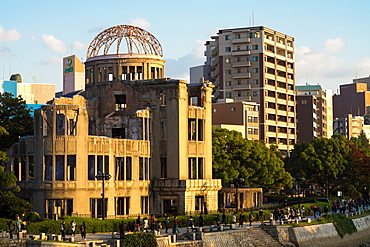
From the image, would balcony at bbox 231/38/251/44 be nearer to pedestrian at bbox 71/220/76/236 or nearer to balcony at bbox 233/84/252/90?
balcony at bbox 233/84/252/90

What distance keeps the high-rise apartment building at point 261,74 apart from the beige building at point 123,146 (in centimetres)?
7315

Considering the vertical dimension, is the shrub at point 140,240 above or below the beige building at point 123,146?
below

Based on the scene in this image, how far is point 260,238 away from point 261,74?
91368 mm

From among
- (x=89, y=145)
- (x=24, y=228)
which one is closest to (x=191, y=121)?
(x=89, y=145)

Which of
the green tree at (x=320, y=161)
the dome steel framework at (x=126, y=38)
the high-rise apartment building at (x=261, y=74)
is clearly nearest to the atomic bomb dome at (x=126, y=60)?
the dome steel framework at (x=126, y=38)

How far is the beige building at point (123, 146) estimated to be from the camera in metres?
64.8

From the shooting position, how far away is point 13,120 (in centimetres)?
7950

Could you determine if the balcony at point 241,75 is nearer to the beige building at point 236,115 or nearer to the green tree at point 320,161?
the beige building at point 236,115

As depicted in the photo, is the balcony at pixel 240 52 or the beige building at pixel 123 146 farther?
the balcony at pixel 240 52

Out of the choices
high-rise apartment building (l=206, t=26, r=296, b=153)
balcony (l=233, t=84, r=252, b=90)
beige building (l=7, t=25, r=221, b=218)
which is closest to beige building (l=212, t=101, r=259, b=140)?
high-rise apartment building (l=206, t=26, r=296, b=153)

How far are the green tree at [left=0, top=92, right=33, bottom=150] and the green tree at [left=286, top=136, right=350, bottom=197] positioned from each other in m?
46.8

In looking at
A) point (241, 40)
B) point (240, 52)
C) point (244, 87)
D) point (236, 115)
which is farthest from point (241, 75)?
point (236, 115)

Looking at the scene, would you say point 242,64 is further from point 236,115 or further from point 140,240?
point 140,240

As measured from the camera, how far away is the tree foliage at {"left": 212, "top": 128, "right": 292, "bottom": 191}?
93500mm
